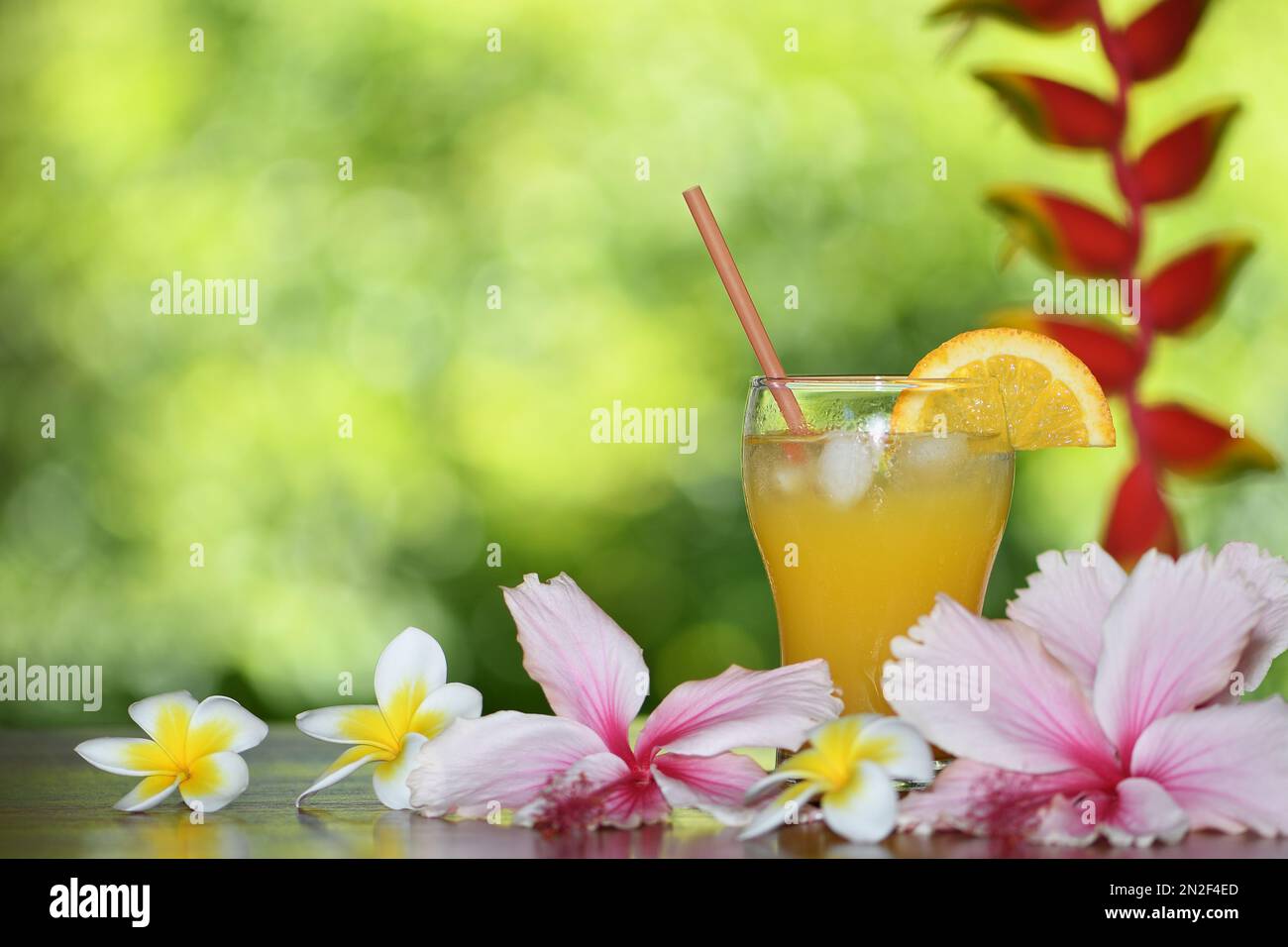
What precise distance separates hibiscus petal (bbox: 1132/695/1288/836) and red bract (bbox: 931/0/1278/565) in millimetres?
2457

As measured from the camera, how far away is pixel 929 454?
990mm

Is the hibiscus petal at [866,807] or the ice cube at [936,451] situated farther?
the ice cube at [936,451]

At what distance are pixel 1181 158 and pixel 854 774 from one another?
2.87m

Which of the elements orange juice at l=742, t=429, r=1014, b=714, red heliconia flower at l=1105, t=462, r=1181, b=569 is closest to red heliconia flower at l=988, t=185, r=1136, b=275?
red heliconia flower at l=1105, t=462, r=1181, b=569

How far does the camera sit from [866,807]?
70 centimetres

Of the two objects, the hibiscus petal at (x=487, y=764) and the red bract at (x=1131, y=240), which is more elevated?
the red bract at (x=1131, y=240)

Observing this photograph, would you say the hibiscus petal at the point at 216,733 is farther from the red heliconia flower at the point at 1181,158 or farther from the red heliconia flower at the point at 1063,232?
the red heliconia flower at the point at 1181,158

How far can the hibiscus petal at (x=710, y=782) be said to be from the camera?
2.43 feet

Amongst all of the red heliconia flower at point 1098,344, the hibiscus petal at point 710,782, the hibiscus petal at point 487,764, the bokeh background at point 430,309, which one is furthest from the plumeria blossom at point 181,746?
the red heliconia flower at point 1098,344

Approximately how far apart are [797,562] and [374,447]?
2.10 meters

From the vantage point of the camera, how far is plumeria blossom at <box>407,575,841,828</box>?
76cm

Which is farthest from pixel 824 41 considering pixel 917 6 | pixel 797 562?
pixel 797 562

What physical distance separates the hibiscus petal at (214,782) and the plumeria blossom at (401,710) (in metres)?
0.04

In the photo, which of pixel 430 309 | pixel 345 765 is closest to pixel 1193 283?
pixel 430 309
